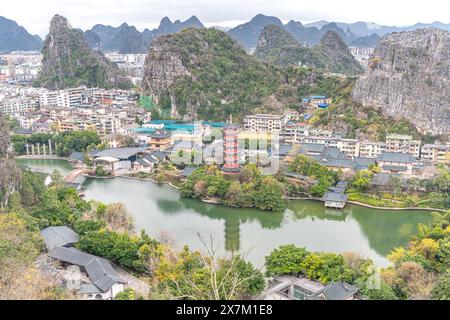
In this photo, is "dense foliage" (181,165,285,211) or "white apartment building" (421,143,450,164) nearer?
"dense foliage" (181,165,285,211)

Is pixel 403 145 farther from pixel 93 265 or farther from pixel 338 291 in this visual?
pixel 93 265

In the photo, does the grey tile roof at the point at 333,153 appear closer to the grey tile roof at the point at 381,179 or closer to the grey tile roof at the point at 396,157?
the grey tile roof at the point at 396,157

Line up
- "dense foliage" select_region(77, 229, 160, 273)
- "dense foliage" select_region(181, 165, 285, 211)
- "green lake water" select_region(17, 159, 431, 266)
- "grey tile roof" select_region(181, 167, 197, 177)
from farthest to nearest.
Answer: "grey tile roof" select_region(181, 167, 197, 177) → "dense foliage" select_region(181, 165, 285, 211) → "green lake water" select_region(17, 159, 431, 266) → "dense foliage" select_region(77, 229, 160, 273)

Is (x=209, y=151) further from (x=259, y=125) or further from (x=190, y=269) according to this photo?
(x=190, y=269)

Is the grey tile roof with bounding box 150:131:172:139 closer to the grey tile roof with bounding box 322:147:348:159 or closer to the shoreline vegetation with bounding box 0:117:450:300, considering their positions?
the grey tile roof with bounding box 322:147:348:159

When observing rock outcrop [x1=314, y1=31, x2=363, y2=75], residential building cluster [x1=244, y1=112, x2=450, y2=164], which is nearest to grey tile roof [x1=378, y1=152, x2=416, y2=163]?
residential building cluster [x1=244, y1=112, x2=450, y2=164]

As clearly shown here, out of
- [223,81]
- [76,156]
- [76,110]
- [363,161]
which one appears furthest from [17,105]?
[363,161]

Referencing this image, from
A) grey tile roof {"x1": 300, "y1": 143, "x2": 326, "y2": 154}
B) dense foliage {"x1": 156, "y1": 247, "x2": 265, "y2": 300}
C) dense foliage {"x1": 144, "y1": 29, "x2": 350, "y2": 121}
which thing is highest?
dense foliage {"x1": 144, "y1": 29, "x2": 350, "y2": 121}
